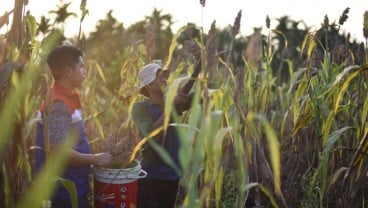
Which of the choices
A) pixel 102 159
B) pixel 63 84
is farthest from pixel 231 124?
pixel 63 84

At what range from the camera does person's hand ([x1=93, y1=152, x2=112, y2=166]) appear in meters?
1.98

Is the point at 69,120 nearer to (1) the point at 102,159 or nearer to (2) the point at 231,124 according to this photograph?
(1) the point at 102,159

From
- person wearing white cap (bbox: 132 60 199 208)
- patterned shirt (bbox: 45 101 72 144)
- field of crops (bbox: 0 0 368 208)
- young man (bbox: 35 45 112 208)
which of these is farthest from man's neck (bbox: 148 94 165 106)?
patterned shirt (bbox: 45 101 72 144)

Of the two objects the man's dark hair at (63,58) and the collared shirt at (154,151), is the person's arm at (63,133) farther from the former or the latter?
the collared shirt at (154,151)

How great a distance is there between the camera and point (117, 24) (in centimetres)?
1142

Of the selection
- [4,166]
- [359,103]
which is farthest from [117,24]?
[4,166]

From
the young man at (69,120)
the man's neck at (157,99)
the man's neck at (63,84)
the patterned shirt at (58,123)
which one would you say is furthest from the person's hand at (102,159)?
the man's neck at (157,99)

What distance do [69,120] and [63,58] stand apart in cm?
27

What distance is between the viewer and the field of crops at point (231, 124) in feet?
4.17

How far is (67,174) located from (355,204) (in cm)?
122

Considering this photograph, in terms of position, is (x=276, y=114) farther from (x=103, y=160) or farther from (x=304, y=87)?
(x=103, y=160)

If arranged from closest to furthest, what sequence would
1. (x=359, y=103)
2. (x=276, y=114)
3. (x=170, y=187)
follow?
1. (x=170, y=187)
2. (x=359, y=103)
3. (x=276, y=114)

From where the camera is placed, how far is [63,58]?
81.7 inches

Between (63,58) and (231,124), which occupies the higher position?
(63,58)
